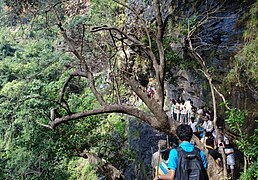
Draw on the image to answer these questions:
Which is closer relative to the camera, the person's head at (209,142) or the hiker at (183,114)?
the person's head at (209,142)

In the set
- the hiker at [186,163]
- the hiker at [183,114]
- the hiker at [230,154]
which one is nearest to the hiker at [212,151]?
the hiker at [230,154]

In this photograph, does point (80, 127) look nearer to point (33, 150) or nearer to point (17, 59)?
point (33, 150)

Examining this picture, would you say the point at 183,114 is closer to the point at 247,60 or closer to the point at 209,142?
the point at 209,142

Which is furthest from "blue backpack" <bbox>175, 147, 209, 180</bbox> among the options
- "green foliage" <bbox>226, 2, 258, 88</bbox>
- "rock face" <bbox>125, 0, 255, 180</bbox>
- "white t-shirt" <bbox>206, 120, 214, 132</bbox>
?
"white t-shirt" <bbox>206, 120, 214, 132</bbox>

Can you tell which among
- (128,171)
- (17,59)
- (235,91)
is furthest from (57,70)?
(235,91)

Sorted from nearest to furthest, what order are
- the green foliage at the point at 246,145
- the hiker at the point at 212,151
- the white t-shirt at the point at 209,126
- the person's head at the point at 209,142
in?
the green foliage at the point at 246,145
the hiker at the point at 212,151
the person's head at the point at 209,142
the white t-shirt at the point at 209,126

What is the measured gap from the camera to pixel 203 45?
29.4 ft

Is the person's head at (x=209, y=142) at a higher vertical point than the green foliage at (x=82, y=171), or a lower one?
higher

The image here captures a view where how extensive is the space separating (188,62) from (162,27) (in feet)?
13.9

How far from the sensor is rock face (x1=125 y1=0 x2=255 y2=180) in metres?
8.29

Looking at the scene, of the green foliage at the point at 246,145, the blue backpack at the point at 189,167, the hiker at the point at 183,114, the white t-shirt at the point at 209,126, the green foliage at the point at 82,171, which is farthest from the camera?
the green foliage at the point at 82,171

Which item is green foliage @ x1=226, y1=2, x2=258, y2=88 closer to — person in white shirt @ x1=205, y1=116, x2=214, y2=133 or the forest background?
the forest background

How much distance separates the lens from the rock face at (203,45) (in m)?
8.29

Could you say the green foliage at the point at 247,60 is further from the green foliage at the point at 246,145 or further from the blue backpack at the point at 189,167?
the blue backpack at the point at 189,167
